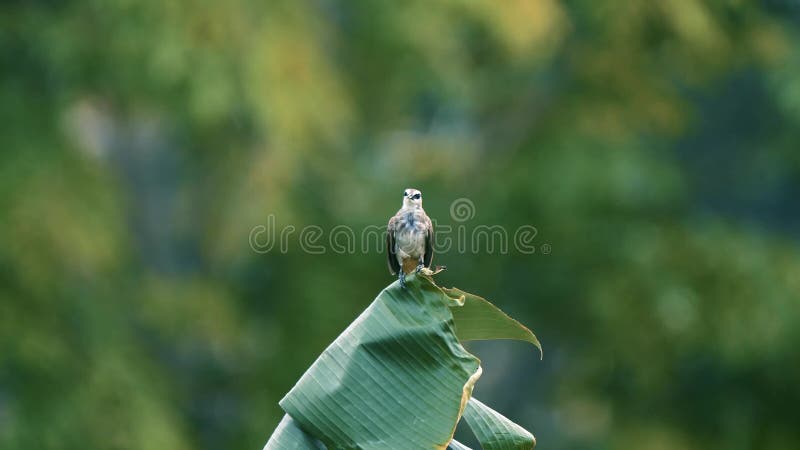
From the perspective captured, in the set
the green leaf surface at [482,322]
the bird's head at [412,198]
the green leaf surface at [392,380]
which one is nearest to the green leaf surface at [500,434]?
the green leaf surface at [392,380]

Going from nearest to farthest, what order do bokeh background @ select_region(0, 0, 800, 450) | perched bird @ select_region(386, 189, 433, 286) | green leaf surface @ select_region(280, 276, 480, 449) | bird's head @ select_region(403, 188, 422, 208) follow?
green leaf surface @ select_region(280, 276, 480, 449) → perched bird @ select_region(386, 189, 433, 286) → bird's head @ select_region(403, 188, 422, 208) → bokeh background @ select_region(0, 0, 800, 450)

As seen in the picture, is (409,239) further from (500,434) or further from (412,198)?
(500,434)

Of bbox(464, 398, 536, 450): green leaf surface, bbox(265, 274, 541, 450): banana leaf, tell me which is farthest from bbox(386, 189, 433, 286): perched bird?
bbox(464, 398, 536, 450): green leaf surface

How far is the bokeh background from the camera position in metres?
9.91

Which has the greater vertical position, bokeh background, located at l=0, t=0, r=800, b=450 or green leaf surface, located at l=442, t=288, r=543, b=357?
bokeh background, located at l=0, t=0, r=800, b=450

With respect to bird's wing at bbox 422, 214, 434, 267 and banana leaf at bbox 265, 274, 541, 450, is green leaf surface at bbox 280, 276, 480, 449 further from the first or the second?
bird's wing at bbox 422, 214, 434, 267

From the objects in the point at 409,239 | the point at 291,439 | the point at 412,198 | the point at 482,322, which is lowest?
the point at 291,439

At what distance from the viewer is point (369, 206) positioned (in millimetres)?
11852

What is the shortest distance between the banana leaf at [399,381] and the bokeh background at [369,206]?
5576mm

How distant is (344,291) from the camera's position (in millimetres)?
12219

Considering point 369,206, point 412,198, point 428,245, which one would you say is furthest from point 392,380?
point 369,206

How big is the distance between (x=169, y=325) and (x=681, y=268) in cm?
534

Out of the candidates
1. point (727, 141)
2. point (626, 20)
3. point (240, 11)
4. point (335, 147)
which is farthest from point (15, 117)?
point (727, 141)

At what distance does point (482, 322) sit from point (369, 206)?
25.6 ft
